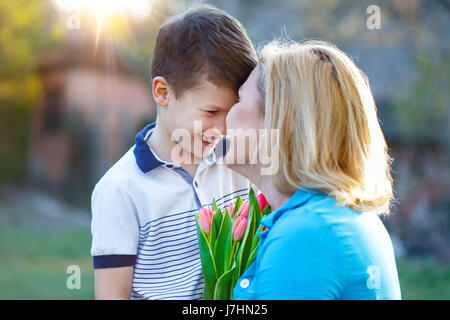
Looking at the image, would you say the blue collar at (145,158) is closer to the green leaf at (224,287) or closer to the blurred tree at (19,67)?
the green leaf at (224,287)

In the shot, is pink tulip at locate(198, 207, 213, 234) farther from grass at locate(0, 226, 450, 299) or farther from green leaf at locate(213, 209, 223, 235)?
grass at locate(0, 226, 450, 299)

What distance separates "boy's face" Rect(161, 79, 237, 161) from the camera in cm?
227

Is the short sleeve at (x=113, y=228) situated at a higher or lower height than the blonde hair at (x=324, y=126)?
lower

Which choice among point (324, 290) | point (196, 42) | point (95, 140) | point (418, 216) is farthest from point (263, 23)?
point (324, 290)

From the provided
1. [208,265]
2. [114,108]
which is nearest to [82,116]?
[114,108]

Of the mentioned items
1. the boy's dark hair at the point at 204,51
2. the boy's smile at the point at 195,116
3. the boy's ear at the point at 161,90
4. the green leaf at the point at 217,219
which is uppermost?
the boy's dark hair at the point at 204,51

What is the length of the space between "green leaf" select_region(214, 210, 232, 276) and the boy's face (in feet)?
1.25

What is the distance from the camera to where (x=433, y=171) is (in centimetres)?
938

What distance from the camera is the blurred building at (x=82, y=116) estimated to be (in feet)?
35.6

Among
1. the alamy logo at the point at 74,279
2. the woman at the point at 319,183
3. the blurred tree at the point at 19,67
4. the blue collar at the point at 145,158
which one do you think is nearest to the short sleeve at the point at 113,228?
the blue collar at the point at 145,158

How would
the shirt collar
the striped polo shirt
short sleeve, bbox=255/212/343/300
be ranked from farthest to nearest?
the striped polo shirt < the shirt collar < short sleeve, bbox=255/212/343/300

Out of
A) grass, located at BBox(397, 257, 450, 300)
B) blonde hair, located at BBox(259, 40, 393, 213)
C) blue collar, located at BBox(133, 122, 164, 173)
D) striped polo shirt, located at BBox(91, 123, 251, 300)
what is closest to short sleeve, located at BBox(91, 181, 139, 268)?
striped polo shirt, located at BBox(91, 123, 251, 300)

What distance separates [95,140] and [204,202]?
905 cm
